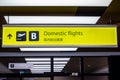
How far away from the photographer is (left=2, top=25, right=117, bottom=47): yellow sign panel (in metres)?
4.10

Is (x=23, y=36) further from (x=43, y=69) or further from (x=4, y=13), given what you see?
(x=43, y=69)

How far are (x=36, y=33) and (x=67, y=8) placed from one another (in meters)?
0.59

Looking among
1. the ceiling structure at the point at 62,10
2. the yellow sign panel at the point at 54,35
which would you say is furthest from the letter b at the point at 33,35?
the ceiling structure at the point at 62,10

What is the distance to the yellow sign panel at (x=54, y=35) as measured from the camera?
4102 mm

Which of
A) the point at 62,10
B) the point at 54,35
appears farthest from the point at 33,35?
the point at 62,10

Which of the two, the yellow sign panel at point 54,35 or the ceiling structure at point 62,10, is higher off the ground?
the ceiling structure at point 62,10

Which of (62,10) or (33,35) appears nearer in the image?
(33,35)

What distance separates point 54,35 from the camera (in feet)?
13.6

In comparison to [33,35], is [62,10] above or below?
above

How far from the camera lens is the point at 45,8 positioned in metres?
4.22

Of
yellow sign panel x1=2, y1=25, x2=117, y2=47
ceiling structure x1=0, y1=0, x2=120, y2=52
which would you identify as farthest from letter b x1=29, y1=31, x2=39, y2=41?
ceiling structure x1=0, y1=0, x2=120, y2=52

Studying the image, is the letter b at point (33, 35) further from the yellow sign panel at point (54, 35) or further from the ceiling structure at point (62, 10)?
the ceiling structure at point (62, 10)

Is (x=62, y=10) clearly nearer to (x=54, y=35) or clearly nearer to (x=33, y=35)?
(x=54, y=35)

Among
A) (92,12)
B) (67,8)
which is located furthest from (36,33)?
(92,12)
